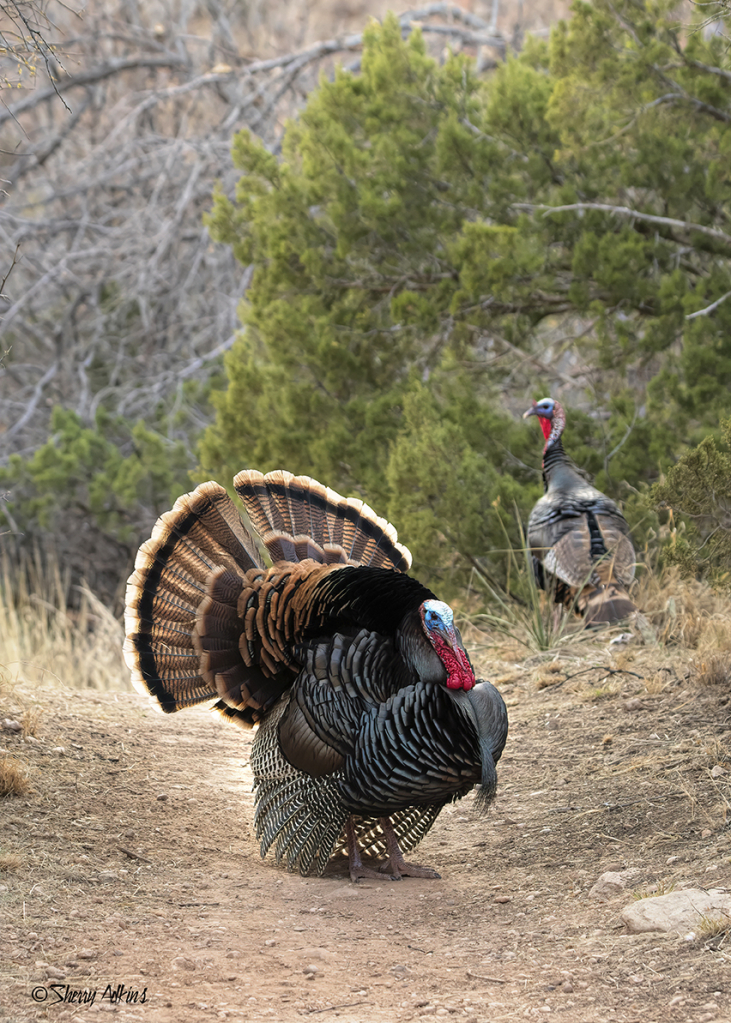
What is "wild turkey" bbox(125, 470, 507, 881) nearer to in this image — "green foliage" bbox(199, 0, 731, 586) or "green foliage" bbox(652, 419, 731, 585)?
"green foliage" bbox(652, 419, 731, 585)

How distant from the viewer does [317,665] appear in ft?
11.7

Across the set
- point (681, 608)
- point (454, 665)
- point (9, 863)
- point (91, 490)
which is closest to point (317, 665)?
point (454, 665)

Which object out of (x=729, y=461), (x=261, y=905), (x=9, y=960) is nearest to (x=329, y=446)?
(x=729, y=461)

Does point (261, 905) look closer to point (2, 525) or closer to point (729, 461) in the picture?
point (729, 461)

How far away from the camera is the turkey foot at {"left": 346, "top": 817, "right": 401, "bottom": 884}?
12.0 feet

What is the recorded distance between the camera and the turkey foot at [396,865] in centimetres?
362

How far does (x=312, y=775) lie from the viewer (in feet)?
11.6

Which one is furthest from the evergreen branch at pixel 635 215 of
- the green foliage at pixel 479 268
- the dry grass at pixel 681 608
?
the dry grass at pixel 681 608

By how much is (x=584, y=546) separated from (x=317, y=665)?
2.41m

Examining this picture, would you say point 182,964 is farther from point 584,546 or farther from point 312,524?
point 584,546

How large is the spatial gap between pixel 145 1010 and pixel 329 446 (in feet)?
15.5

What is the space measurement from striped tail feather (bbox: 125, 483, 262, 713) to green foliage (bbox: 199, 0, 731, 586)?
7.83 ft

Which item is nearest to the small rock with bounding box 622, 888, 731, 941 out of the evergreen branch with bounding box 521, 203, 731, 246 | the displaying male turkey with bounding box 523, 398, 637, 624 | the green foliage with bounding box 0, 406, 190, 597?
the displaying male turkey with bounding box 523, 398, 637, 624

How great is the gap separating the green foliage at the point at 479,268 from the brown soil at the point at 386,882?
66.1 inches
